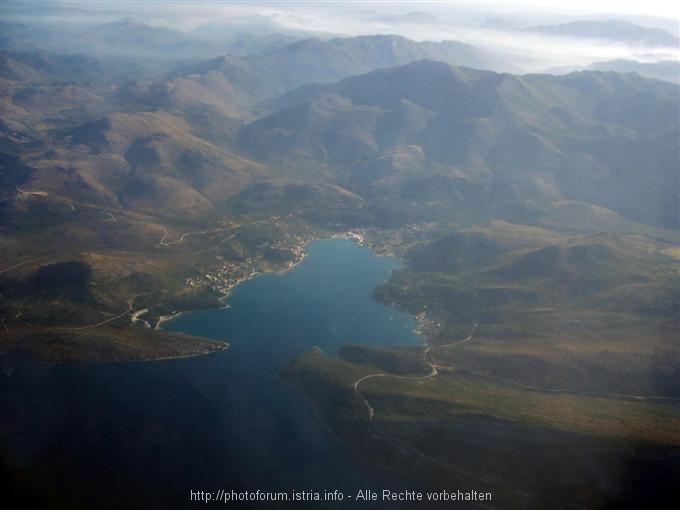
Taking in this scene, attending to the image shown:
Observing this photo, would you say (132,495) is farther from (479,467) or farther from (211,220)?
(211,220)

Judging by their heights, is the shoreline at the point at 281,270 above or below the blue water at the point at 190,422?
below

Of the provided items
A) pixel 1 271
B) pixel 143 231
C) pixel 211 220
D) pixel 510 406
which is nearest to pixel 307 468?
pixel 510 406

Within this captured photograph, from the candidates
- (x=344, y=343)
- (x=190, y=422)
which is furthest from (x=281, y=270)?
(x=190, y=422)

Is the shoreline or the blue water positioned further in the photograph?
the shoreline

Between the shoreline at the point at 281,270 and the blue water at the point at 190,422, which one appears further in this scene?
the shoreline at the point at 281,270

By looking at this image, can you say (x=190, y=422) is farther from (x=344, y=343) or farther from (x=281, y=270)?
(x=281, y=270)

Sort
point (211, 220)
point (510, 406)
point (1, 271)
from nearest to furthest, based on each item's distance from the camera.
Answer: point (510, 406) → point (1, 271) → point (211, 220)

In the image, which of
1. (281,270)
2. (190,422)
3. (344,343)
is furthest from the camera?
(281,270)

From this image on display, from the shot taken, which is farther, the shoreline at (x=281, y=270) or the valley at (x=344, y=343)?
the shoreline at (x=281, y=270)
